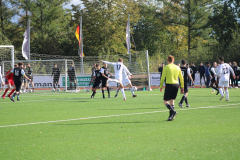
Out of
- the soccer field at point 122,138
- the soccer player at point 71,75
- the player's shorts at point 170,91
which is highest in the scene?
the soccer player at point 71,75

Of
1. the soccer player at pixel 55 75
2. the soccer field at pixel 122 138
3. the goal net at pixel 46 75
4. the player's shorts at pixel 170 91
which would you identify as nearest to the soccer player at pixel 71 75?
the goal net at pixel 46 75

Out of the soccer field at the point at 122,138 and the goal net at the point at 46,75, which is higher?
the goal net at the point at 46,75

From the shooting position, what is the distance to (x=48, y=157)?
16.9 feet

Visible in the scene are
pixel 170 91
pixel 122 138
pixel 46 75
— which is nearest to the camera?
pixel 122 138

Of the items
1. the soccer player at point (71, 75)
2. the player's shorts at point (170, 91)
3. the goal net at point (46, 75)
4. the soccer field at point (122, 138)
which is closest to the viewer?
the soccer field at point (122, 138)

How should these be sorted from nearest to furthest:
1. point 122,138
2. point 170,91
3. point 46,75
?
point 122,138
point 170,91
point 46,75

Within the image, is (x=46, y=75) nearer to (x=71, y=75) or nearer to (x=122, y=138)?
(x=71, y=75)

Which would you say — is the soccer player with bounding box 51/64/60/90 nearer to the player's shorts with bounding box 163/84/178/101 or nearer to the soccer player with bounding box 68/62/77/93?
the soccer player with bounding box 68/62/77/93

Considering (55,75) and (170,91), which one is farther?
(55,75)

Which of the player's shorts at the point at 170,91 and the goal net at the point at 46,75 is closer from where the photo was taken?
the player's shorts at the point at 170,91

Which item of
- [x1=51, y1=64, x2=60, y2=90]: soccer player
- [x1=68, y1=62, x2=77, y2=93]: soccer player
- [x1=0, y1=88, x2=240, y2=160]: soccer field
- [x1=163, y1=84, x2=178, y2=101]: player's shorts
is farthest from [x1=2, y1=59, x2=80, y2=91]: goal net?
[x1=163, y1=84, x2=178, y2=101]: player's shorts

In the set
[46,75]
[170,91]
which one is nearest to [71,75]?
[46,75]

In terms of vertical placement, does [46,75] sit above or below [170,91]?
above

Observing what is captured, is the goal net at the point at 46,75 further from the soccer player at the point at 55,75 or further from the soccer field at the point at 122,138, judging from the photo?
the soccer field at the point at 122,138
